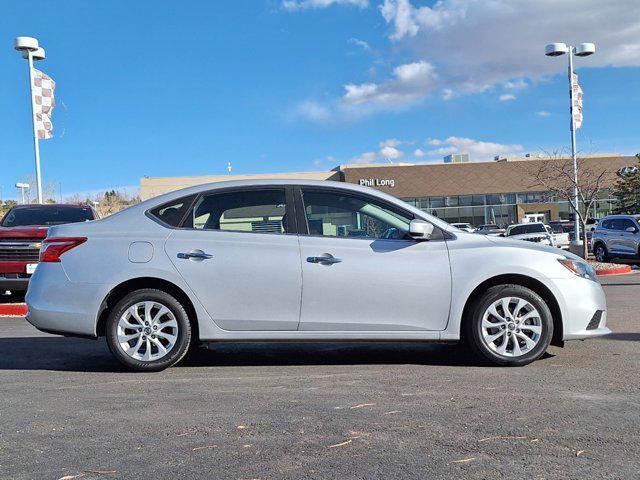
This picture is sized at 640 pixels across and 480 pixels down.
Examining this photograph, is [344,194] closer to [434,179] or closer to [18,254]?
[18,254]

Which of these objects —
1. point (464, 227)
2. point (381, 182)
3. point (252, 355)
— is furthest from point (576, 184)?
point (381, 182)

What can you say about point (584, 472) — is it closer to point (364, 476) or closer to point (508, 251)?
point (364, 476)

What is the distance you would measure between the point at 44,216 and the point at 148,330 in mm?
7226

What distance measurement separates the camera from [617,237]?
20.6 meters

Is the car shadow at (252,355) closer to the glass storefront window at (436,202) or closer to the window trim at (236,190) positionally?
the window trim at (236,190)

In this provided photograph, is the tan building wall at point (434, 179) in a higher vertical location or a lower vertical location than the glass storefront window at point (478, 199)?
higher

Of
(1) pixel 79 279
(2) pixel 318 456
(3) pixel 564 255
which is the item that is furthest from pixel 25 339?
(3) pixel 564 255

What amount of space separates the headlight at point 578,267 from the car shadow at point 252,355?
871 mm

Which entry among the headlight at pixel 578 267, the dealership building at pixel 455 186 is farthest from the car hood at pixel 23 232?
the dealership building at pixel 455 186

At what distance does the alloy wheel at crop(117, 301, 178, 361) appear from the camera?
5.52 meters

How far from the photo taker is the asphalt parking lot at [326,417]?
132 inches

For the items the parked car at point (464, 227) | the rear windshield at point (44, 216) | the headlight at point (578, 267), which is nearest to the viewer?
the headlight at point (578, 267)

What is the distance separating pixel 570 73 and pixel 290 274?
2137 centimetres

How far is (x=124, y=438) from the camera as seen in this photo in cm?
384
